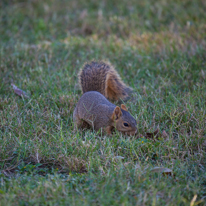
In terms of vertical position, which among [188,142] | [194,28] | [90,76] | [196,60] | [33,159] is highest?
[194,28]

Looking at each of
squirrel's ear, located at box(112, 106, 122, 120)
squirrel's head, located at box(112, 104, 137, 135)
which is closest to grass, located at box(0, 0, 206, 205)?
squirrel's head, located at box(112, 104, 137, 135)

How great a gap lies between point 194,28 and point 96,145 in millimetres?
4477

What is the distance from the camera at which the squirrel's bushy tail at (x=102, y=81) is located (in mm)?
4129

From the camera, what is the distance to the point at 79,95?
4.31 meters

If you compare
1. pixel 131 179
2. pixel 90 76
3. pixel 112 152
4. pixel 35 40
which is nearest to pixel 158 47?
pixel 90 76

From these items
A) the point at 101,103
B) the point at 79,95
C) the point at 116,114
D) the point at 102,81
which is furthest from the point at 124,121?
the point at 79,95

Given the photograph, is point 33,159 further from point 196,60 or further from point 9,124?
point 196,60

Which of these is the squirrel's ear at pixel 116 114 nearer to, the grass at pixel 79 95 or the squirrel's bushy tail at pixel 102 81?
the grass at pixel 79 95

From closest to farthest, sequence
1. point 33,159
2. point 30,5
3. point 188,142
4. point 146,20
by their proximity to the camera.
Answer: point 33,159
point 188,142
point 146,20
point 30,5

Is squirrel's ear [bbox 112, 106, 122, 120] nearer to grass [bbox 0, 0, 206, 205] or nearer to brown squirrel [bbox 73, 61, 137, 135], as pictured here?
brown squirrel [bbox 73, 61, 137, 135]

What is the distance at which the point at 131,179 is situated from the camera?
7.90 feet

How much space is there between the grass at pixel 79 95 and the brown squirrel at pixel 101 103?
166mm

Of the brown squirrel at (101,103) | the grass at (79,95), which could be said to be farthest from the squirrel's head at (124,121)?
the grass at (79,95)

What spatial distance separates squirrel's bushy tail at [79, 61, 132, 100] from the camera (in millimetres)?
4129
